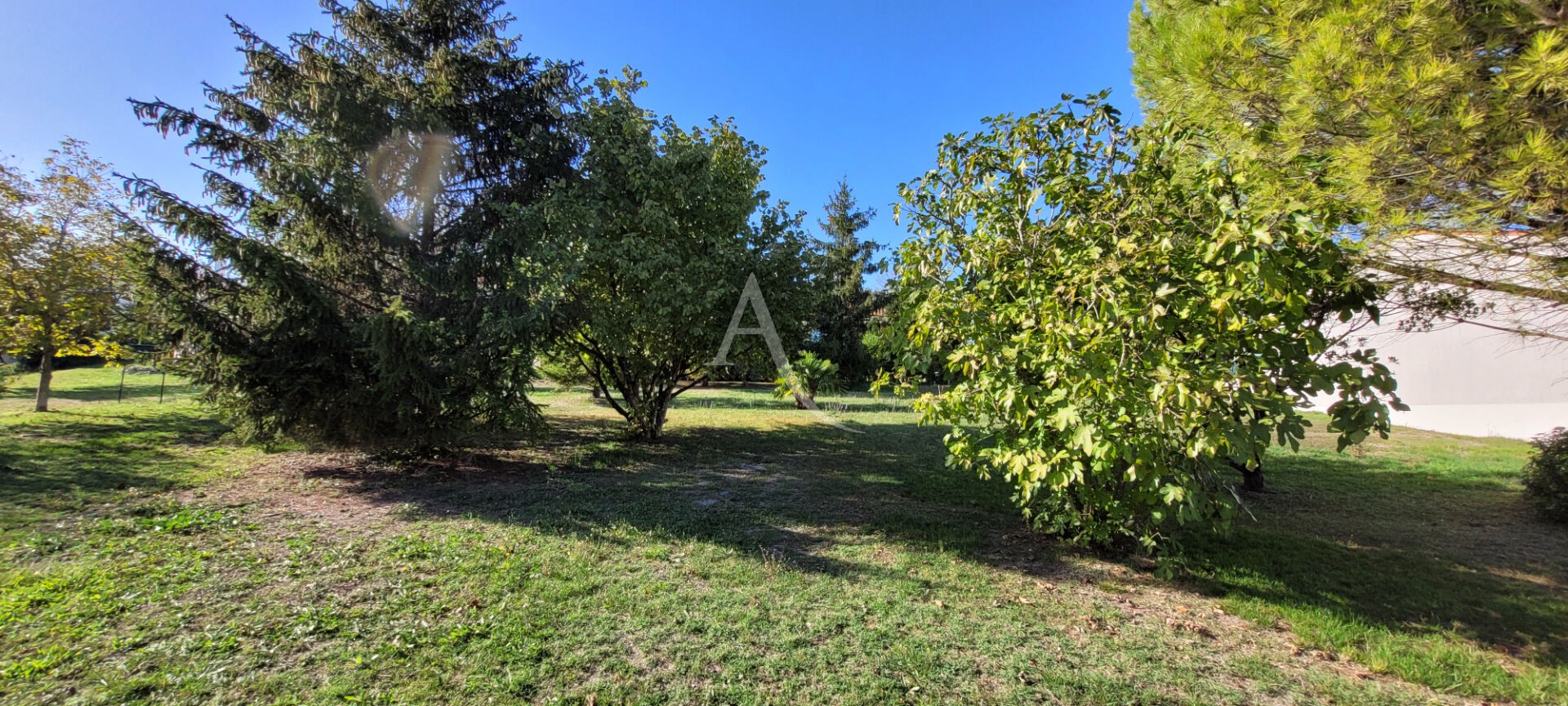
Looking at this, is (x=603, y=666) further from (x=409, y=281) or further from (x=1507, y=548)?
(x=1507, y=548)

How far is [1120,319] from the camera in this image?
9.84 ft

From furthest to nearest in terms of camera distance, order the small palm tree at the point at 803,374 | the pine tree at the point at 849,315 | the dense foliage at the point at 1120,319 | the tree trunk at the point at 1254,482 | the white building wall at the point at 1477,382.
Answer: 1. the pine tree at the point at 849,315
2. the white building wall at the point at 1477,382
3. the tree trunk at the point at 1254,482
4. the small palm tree at the point at 803,374
5. the dense foliage at the point at 1120,319

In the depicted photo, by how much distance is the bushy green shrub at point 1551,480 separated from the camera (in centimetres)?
543

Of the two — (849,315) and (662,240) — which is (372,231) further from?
(849,315)

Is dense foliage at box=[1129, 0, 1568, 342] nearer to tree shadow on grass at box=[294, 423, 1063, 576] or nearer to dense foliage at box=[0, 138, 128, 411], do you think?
tree shadow on grass at box=[294, 423, 1063, 576]

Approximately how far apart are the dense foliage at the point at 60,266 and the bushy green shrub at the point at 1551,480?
55.6ft

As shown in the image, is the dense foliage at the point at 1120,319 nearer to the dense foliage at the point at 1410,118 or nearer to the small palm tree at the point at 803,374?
the dense foliage at the point at 1410,118

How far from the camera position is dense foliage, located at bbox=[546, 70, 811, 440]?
698 cm

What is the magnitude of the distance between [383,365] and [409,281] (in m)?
2.08

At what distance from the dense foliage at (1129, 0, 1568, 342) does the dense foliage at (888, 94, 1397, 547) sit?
25cm

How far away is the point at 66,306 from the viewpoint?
8008mm

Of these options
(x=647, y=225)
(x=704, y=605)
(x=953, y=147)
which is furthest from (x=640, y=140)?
(x=704, y=605)

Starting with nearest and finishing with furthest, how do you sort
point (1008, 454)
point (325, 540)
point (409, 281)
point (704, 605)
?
point (704, 605)
point (1008, 454)
point (325, 540)
point (409, 281)

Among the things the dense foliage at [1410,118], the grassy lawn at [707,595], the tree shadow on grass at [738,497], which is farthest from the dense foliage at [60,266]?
the dense foliage at [1410,118]
